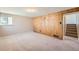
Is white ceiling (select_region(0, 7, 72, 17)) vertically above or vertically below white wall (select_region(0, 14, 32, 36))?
above

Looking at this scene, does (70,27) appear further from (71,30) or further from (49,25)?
(49,25)

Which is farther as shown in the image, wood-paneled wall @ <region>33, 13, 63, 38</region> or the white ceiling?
wood-paneled wall @ <region>33, 13, 63, 38</region>

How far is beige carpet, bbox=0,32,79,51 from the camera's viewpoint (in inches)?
82.1

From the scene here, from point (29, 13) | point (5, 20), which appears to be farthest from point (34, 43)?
point (5, 20)

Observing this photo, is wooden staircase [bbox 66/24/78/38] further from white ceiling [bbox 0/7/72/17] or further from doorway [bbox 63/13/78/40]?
white ceiling [bbox 0/7/72/17]

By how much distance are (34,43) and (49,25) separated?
0.56 metres

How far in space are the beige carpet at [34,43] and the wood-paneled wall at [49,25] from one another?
0.47 feet

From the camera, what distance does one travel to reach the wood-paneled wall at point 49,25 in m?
2.21

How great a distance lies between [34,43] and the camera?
7.13 feet

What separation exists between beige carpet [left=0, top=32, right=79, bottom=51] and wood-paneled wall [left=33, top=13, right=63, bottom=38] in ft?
0.47

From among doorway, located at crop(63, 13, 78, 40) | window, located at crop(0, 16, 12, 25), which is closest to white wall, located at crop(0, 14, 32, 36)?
window, located at crop(0, 16, 12, 25)

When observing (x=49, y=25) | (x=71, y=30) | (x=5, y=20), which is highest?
(x=5, y=20)
